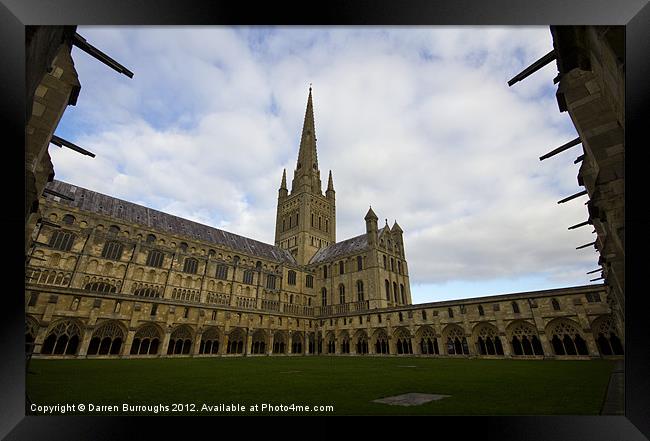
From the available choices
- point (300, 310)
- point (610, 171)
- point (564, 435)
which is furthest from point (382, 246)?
point (564, 435)

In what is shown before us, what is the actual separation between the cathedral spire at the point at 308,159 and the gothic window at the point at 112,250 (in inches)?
1339

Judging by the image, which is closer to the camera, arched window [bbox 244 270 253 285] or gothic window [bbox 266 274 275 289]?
arched window [bbox 244 270 253 285]

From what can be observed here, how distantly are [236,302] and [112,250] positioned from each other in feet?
46.6

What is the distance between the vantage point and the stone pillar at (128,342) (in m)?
21.7

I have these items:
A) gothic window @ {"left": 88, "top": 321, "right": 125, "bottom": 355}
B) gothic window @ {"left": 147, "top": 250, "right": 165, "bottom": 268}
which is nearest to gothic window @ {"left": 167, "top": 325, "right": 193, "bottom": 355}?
gothic window @ {"left": 88, "top": 321, "right": 125, "bottom": 355}

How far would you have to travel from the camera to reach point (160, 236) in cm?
3278

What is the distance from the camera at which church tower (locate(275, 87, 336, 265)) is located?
53391mm

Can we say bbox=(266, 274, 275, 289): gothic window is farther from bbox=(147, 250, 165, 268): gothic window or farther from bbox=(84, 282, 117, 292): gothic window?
bbox=(84, 282, 117, 292): gothic window

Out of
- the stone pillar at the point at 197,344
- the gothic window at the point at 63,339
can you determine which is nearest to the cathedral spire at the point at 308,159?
the stone pillar at the point at 197,344

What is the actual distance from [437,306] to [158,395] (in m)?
24.6

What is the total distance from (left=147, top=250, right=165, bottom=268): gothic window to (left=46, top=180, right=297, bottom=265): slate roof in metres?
3.01

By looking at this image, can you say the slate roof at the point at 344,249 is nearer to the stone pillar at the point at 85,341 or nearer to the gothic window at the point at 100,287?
the gothic window at the point at 100,287

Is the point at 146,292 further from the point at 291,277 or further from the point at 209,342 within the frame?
the point at 291,277

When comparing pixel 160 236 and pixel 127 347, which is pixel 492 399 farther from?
pixel 160 236
